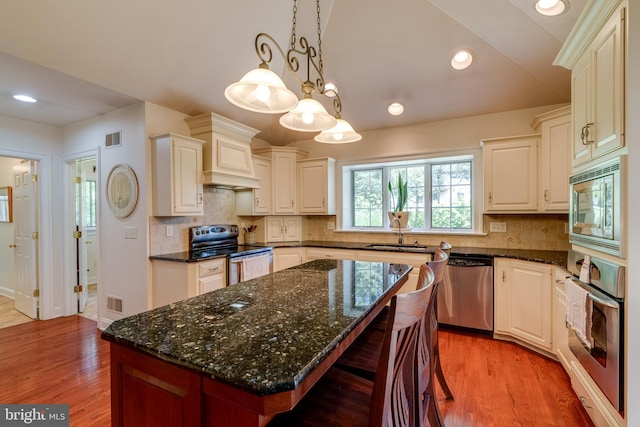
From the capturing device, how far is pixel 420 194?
3971 mm

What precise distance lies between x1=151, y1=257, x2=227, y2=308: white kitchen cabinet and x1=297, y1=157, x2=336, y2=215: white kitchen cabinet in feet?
5.24

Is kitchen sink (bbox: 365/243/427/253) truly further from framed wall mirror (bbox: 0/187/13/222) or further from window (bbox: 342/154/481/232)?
framed wall mirror (bbox: 0/187/13/222)

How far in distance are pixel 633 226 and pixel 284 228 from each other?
367 cm

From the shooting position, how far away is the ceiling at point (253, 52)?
2.13 meters

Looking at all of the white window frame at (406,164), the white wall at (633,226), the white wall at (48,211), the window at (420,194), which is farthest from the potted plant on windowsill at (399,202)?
the white wall at (48,211)

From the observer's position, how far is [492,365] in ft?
8.00

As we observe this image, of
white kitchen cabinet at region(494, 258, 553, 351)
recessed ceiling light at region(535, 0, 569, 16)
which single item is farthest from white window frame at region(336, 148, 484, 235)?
recessed ceiling light at region(535, 0, 569, 16)

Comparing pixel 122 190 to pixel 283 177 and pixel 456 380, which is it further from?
pixel 456 380

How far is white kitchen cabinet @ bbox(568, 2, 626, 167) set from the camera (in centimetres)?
145

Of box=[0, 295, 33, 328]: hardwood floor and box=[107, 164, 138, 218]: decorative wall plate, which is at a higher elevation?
box=[107, 164, 138, 218]: decorative wall plate

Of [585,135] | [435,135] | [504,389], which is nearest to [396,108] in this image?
[435,135]

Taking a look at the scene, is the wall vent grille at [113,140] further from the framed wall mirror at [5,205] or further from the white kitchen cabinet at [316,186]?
the framed wall mirror at [5,205]

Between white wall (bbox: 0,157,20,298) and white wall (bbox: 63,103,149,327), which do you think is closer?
white wall (bbox: 63,103,149,327)

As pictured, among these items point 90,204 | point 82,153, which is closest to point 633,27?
point 82,153
